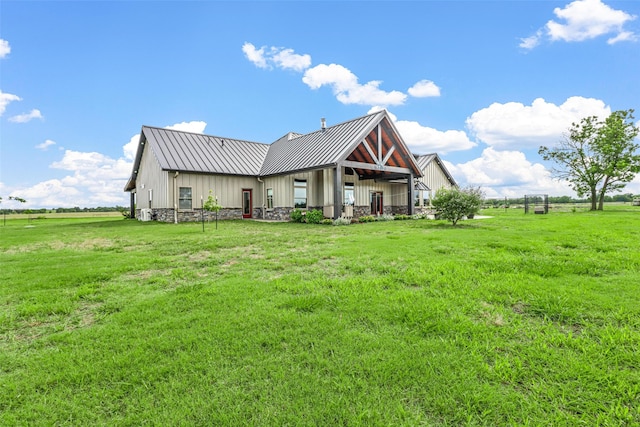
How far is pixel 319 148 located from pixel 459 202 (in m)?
8.80

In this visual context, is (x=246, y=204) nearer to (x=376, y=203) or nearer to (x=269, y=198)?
(x=269, y=198)

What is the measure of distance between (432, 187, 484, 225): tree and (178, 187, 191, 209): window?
14883 millimetres

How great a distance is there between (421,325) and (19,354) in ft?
12.7

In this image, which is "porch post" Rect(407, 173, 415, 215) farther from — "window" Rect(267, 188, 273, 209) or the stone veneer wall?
"window" Rect(267, 188, 273, 209)

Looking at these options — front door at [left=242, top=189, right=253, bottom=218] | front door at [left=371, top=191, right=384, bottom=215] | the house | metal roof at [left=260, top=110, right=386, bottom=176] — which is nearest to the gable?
the house

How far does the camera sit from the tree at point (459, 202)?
42.6 ft

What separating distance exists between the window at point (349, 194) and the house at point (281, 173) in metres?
0.01

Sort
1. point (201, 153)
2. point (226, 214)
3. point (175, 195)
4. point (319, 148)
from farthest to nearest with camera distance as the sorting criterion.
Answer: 1. point (201, 153)
2. point (226, 214)
3. point (175, 195)
4. point (319, 148)

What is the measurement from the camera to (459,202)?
13023 mm

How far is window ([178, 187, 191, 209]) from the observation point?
18.7 meters

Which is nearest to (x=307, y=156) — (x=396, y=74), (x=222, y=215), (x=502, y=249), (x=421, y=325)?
(x=222, y=215)

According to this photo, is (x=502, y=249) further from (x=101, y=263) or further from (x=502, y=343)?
(x=101, y=263)

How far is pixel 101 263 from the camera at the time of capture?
6.20 meters

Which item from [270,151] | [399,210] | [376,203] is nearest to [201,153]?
[270,151]
